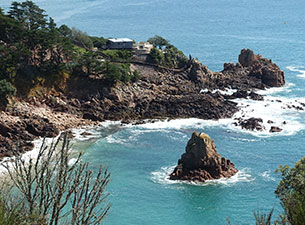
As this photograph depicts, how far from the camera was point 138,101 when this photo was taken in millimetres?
65125

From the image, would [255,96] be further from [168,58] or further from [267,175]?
[267,175]

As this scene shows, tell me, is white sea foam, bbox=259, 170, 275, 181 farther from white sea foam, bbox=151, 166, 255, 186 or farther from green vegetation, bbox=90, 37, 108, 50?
green vegetation, bbox=90, 37, 108, 50

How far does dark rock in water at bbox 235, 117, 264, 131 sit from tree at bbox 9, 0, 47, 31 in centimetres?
3302

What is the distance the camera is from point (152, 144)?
54969 mm

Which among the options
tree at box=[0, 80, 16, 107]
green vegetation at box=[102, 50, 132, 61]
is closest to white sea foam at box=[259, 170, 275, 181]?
tree at box=[0, 80, 16, 107]

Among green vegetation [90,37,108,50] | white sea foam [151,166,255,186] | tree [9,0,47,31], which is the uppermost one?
tree [9,0,47,31]

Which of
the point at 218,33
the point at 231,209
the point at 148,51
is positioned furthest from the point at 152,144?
the point at 218,33

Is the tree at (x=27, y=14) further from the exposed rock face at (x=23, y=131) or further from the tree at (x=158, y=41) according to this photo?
the tree at (x=158, y=41)

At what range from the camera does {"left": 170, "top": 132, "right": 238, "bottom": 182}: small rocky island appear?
45.2 meters

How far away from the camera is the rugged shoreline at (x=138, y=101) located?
177 ft

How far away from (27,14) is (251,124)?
124ft

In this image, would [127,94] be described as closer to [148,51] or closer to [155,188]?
[148,51]

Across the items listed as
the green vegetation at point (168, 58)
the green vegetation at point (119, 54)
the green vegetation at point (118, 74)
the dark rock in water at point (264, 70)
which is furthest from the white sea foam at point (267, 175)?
the green vegetation at point (119, 54)

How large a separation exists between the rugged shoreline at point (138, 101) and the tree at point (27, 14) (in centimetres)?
1400
